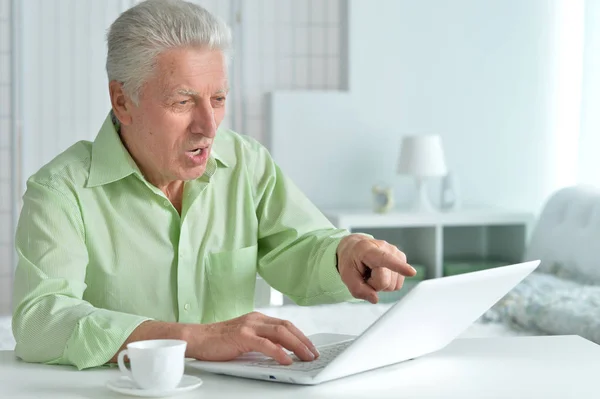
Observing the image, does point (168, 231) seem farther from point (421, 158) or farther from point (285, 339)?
point (421, 158)

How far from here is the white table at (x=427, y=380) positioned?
3.86ft

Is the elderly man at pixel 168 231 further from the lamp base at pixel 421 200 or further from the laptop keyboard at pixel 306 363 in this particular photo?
the lamp base at pixel 421 200

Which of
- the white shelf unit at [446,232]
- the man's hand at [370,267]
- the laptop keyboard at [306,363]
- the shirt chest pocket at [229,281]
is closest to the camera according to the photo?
the laptop keyboard at [306,363]

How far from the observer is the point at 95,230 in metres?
1.57

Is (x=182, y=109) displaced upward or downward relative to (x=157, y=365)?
upward

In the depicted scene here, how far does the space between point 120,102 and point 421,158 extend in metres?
3.01

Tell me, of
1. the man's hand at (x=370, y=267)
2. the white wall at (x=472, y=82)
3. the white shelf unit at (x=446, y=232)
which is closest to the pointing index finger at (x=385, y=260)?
the man's hand at (x=370, y=267)

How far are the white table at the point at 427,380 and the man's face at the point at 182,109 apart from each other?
0.41 m

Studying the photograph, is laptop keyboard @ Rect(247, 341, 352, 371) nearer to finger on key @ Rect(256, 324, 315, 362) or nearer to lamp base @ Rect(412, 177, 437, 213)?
finger on key @ Rect(256, 324, 315, 362)

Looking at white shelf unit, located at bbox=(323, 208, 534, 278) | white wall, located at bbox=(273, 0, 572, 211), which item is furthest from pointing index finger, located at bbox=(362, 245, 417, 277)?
white wall, located at bbox=(273, 0, 572, 211)

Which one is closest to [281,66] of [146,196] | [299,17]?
[299,17]

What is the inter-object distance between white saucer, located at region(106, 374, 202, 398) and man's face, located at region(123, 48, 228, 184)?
473 mm

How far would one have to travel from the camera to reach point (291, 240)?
67.8 inches

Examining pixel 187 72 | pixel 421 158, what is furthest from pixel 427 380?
pixel 421 158
